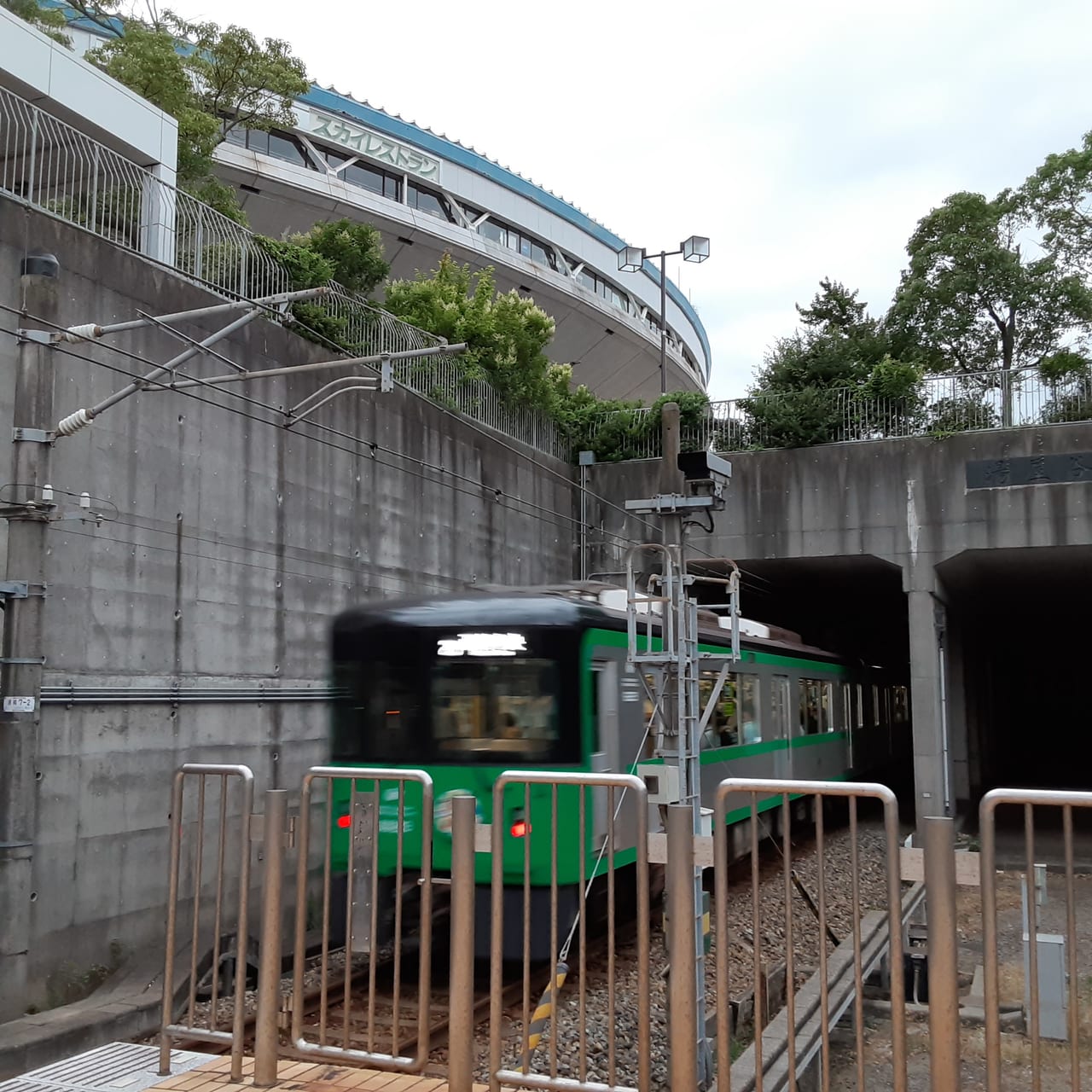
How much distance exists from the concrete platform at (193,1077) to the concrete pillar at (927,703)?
14354mm

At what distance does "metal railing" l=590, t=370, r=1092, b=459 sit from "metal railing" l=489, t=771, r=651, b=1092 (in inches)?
431

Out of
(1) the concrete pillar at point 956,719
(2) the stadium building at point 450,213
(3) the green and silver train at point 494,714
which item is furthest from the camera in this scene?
(2) the stadium building at point 450,213

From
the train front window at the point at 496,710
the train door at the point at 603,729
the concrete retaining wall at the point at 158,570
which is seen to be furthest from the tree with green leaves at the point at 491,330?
the train front window at the point at 496,710

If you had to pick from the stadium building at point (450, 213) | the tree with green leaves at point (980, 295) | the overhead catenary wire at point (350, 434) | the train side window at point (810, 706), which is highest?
the stadium building at point (450, 213)

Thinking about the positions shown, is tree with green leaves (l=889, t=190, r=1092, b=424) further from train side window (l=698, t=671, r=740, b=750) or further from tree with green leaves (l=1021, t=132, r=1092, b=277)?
train side window (l=698, t=671, r=740, b=750)

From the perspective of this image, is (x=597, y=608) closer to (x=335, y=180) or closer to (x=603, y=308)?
(x=335, y=180)

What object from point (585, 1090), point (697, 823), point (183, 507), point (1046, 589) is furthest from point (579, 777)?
point (1046, 589)

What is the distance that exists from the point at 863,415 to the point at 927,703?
16.4ft

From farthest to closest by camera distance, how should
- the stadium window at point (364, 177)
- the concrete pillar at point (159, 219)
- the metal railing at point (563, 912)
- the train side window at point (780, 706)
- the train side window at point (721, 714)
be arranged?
the stadium window at point (364, 177), the train side window at point (780, 706), the train side window at point (721, 714), the concrete pillar at point (159, 219), the metal railing at point (563, 912)

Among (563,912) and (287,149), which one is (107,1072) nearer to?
(563,912)

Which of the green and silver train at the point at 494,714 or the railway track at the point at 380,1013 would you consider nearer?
the railway track at the point at 380,1013

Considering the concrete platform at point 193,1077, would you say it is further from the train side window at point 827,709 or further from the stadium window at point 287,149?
the stadium window at point 287,149

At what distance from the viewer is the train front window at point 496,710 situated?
885 centimetres

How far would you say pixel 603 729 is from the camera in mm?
9180
